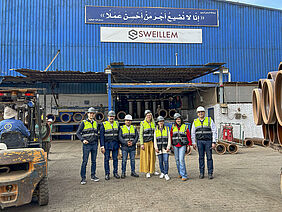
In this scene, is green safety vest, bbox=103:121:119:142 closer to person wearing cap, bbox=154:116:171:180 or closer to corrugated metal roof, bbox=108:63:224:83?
person wearing cap, bbox=154:116:171:180

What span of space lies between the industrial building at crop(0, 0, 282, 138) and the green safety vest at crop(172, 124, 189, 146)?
409 inches

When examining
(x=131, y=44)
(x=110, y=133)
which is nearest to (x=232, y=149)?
(x=110, y=133)

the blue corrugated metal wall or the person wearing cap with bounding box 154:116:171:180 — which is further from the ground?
the blue corrugated metal wall

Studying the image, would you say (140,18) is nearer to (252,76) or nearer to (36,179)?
(252,76)

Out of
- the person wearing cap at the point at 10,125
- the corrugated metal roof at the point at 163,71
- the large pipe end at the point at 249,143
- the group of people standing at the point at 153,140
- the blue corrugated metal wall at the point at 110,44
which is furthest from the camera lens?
the blue corrugated metal wall at the point at 110,44

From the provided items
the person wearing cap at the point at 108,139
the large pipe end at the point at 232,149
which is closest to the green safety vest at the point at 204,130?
the person wearing cap at the point at 108,139

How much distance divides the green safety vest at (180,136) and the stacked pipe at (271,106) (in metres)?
1.92

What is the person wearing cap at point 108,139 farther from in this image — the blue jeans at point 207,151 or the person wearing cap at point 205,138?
the blue jeans at point 207,151

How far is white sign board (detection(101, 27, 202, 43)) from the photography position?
18.2 metres

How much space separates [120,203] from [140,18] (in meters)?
16.2

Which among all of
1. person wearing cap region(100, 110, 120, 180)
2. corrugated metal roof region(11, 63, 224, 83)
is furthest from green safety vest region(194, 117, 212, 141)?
corrugated metal roof region(11, 63, 224, 83)

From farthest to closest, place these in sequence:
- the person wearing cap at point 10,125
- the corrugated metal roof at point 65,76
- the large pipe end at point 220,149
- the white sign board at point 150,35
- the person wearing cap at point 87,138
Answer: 1. the white sign board at point 150,35
2. the corrugated metal roof at point 65,76
3. the large pipe end at point 220,149
4. the person wearing cap at point 87,138
5. the person wearing cap at point 10,125

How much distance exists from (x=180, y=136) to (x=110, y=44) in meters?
13.4

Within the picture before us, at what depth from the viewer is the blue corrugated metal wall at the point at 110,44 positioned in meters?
17.8
